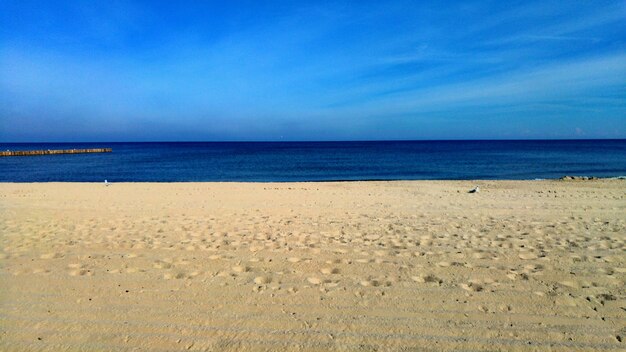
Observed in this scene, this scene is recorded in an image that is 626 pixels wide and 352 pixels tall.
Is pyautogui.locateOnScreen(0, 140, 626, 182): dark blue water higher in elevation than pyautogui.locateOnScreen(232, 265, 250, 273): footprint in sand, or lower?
lower

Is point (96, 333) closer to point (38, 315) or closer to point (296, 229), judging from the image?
point (38, 315)

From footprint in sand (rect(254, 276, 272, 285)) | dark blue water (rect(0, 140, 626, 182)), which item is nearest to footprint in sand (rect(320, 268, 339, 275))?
footprint in sand (rect(254, 276, 272, 285))

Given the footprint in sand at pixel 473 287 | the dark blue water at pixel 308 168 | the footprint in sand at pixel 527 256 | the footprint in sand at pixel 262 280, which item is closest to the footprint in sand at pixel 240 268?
the footprint in sand at pixel 262 280

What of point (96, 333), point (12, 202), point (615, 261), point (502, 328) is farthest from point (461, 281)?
point (12, 202)

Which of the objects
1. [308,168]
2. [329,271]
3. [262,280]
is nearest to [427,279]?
[329,271]

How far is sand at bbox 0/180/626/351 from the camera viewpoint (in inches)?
126

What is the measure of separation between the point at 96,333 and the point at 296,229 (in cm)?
416

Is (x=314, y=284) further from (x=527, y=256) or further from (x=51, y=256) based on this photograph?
(x=51, y=256)

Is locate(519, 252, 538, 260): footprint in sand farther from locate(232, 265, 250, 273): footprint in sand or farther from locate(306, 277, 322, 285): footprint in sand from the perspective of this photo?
locate(232, 265, 250, 273): footprint in sand

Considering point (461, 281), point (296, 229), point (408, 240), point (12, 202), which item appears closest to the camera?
point (461, 281)

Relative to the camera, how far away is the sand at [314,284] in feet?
Answer: 10.5

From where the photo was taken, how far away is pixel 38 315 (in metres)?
3.57

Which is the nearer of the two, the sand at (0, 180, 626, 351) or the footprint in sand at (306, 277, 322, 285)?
the sand at (0, 180, 626, 351)

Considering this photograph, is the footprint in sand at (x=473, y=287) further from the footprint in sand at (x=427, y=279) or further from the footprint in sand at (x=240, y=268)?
the footprint in sand at (x=240, y=268)
